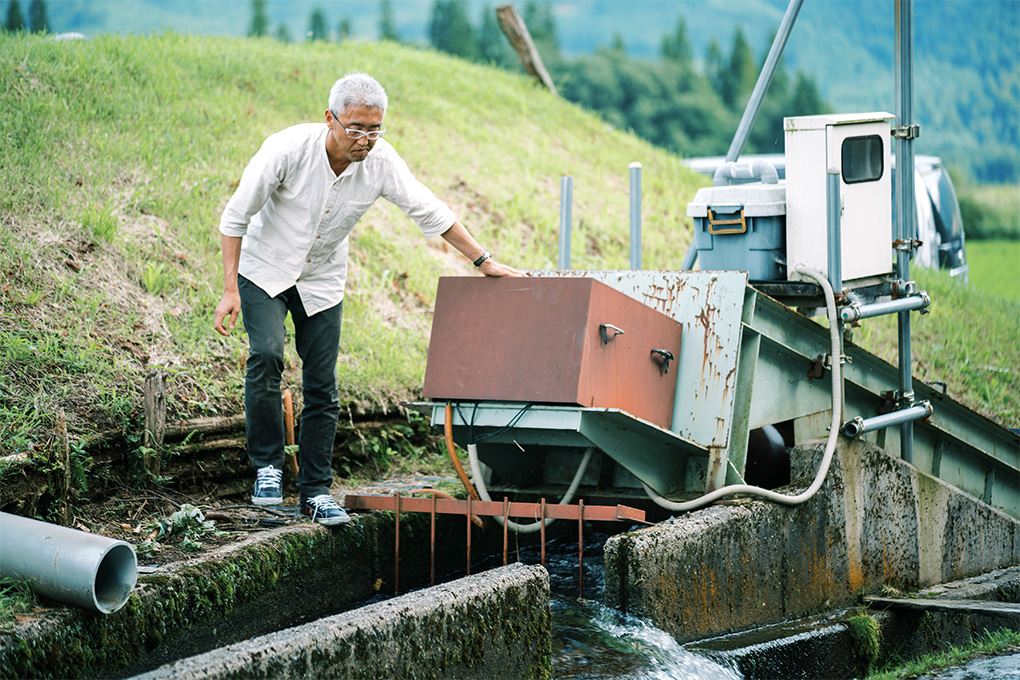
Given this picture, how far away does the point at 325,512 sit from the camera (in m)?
4.91

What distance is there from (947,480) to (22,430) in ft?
18.8

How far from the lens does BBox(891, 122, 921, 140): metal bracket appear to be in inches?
246

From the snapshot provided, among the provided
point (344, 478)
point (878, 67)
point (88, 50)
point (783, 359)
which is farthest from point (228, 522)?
point (878, 67)

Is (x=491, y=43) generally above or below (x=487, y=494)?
above

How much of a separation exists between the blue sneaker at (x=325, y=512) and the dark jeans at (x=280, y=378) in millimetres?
87

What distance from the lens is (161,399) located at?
5227 millimetres

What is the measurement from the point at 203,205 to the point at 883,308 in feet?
16.8

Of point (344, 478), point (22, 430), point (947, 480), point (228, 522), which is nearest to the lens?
point (22, 430)

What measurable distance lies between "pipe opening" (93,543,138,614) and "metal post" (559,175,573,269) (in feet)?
13.2

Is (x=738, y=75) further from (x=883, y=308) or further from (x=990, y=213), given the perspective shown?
(x=883, y=308)

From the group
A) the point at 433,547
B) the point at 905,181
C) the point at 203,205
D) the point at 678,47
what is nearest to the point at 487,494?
the point at 433,547

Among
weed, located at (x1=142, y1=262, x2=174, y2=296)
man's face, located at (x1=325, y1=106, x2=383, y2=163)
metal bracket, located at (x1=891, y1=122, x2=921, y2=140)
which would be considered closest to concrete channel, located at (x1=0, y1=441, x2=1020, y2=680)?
man's face, located at (x1=325, y1=106, x2=383, y2=163)

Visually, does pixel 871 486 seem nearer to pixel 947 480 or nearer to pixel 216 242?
pixel 947 480

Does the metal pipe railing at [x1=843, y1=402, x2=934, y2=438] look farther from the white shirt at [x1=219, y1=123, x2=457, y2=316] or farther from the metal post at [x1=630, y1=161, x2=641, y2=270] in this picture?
the white shirt at [x1=219, y1=123, x2=457, y2=316]
